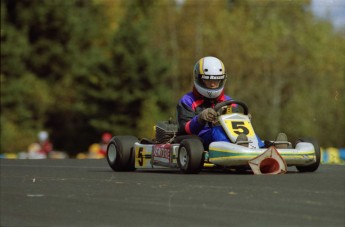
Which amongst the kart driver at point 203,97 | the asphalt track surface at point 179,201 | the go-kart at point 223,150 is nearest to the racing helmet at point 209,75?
the kart driver at point 203,97

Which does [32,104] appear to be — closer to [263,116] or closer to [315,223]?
[263,116]

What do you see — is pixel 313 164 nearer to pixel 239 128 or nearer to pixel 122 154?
pixel 239 128

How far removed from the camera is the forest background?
177 feet

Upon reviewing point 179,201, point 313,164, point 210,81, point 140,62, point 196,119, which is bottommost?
point 179,201

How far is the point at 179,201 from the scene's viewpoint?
8.06 metres

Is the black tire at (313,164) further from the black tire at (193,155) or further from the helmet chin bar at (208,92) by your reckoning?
the black tire at (193,155)

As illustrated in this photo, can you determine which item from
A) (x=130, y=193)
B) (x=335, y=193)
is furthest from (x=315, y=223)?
(x=130, y=193)

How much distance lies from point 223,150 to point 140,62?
4398 cm

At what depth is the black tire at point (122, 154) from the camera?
42.3ft

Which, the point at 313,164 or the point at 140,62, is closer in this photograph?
the point at 313,164

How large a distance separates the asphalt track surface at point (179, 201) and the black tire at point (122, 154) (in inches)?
72.1

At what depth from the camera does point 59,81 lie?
198ft

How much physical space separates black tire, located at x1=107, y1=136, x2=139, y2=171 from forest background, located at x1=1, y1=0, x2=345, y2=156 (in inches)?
1386

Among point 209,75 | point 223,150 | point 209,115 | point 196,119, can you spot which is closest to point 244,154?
point 223,150
